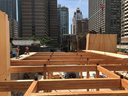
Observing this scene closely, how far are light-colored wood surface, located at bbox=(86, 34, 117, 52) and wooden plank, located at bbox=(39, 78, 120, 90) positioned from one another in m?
13.7

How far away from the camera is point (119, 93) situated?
224 cm

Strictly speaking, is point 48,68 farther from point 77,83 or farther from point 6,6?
point 6,6

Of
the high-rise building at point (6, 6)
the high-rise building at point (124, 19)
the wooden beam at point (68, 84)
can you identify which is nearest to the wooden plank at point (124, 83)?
the wooden beam at point (68, 84)

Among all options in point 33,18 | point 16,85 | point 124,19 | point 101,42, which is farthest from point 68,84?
point 124,19

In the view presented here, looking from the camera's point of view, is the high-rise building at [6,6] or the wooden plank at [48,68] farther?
the high-rise building at [6,6]

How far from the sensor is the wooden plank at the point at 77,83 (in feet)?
9.80

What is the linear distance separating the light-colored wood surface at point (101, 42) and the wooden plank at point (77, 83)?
13.7 meters

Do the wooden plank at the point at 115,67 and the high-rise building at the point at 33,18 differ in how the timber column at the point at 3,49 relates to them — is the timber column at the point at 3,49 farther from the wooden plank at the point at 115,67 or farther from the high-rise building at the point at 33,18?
the high-rise building at the point at 33,18

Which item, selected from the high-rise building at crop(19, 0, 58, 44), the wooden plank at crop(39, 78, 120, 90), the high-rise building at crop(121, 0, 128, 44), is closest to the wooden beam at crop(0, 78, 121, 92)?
the wooden plank at crop(39, 78, 120, 90)

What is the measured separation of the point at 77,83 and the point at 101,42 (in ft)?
48.5

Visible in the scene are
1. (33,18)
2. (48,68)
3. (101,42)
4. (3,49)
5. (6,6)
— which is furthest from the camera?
(6,6)

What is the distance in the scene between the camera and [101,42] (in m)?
16.3

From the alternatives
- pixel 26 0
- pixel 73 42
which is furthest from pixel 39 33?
pixel 73 42

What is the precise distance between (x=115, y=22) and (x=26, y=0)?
75.4m
